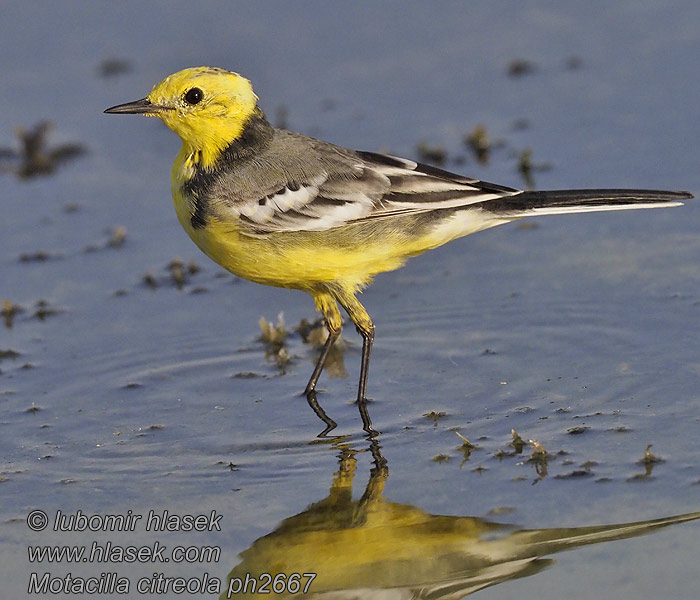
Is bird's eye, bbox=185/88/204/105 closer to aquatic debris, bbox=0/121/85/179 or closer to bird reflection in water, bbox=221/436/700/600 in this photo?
bird reflection in water, bbox=221/436/700/600

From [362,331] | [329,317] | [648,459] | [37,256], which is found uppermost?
[37,256]

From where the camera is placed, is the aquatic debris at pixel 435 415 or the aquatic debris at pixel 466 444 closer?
the aquatic debris at pixel 466 444

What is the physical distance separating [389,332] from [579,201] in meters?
1.76

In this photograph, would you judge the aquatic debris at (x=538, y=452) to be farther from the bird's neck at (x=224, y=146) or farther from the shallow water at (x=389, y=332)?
the bird's neck at (x=224, y=146)

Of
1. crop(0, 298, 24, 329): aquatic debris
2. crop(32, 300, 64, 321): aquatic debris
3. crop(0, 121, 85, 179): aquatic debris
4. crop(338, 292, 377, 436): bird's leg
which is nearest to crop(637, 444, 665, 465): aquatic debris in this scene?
crop(338, 292, 377, 436): bird's leg

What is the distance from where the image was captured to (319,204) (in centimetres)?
761

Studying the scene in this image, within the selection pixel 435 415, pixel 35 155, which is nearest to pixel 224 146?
pixel 435 415

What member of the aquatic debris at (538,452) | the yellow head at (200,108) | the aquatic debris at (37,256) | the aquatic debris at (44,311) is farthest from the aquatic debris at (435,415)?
the aquatic debris at (37,256)

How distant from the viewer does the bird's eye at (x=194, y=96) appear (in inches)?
312

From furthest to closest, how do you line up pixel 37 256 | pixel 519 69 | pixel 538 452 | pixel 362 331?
1. pixel 519 69
2. pixel 37 256
3. pixel 362 331
4. pixel 538 452

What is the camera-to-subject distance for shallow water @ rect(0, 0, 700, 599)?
5812mm

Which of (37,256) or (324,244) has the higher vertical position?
(37,256)

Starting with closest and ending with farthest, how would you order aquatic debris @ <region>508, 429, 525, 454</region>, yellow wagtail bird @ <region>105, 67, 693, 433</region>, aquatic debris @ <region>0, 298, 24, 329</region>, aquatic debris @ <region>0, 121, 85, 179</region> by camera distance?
aquatic debris @ <region>508, 429, 525, 454</region>
yellow wagtail bird @ <region>105, 67, 693, 433</region>
aquatic debris @ <region>0, 298, 24, 329</region>
aquatic debris @ <region>0, 121, 85, 179</region>

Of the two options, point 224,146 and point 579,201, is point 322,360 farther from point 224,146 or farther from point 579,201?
point 579,201
